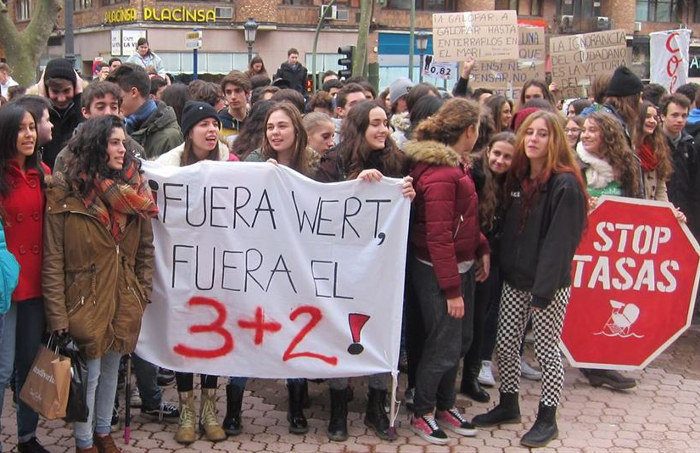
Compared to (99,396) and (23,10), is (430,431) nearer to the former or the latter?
(99,396)

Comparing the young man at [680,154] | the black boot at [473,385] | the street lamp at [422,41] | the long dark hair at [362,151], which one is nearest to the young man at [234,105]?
the long dark hair at [362,151]

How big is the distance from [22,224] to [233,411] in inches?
66.1

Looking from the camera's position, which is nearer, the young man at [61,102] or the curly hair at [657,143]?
the young man at [61,102]

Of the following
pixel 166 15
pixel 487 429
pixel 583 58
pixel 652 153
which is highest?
pixel 166 15

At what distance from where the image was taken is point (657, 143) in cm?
691

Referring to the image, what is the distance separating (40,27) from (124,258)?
54.7ft

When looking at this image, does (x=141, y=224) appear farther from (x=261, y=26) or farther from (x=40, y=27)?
(x=261, y=26)

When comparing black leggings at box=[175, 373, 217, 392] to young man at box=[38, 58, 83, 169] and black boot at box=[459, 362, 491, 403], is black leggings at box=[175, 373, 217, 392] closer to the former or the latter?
young man at box=[38, 58, 83, 169]

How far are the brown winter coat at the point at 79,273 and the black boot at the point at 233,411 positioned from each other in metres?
0.92

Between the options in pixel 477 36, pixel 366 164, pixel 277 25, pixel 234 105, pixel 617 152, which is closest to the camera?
pixel 366 164

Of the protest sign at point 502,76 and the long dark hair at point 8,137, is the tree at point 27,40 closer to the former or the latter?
the protest sign at point 502,76

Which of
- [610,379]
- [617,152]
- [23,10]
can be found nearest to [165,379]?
[610,379]

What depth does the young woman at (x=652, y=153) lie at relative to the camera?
684cm

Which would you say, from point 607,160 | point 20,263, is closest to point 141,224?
point 20,263
